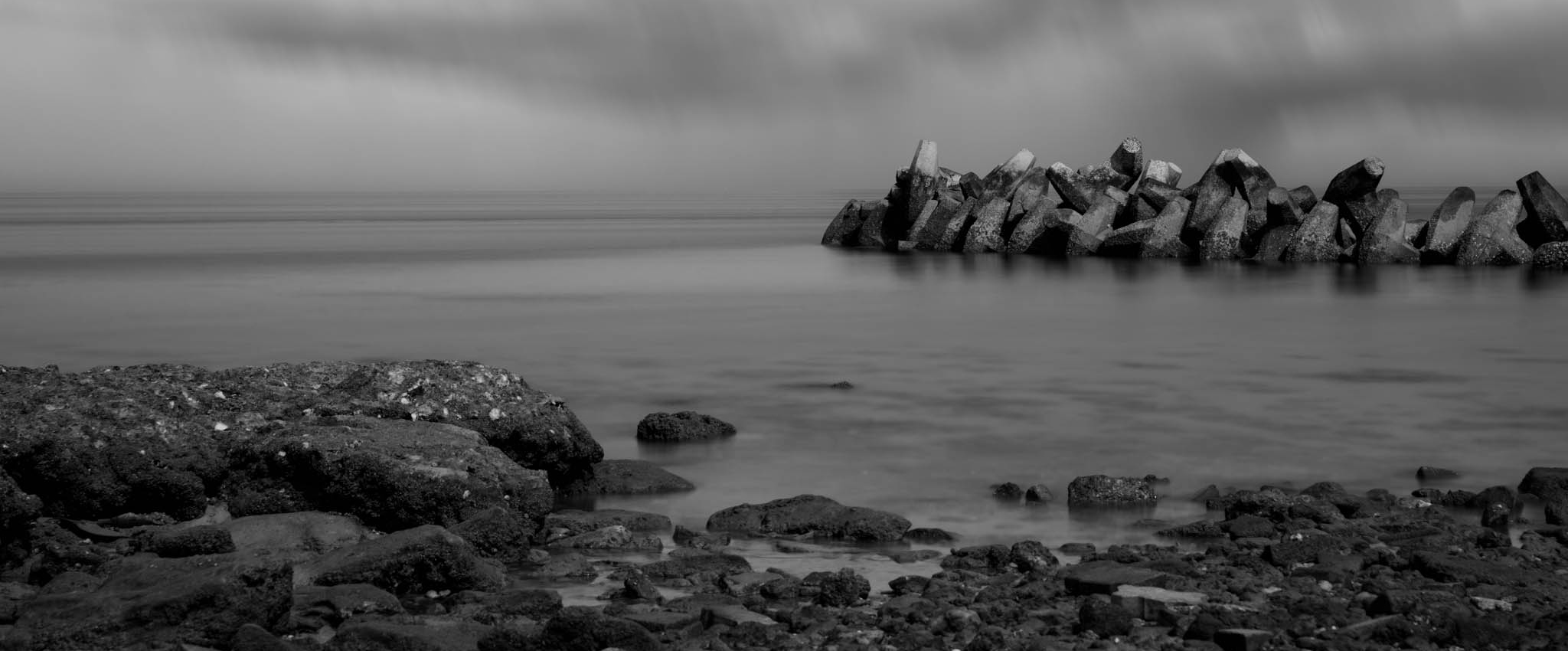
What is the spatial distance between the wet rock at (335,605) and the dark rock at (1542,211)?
92.4 ft

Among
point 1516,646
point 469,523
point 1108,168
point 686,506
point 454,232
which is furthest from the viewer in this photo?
point 454,232

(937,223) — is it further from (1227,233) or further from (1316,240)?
(1316,240)

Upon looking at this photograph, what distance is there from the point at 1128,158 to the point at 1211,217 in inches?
150

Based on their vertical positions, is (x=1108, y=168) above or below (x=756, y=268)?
above

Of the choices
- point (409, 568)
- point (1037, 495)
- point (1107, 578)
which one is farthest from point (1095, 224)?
point (409, 568)

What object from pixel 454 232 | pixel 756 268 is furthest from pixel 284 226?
pixel 756 268

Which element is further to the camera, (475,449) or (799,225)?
(799,225)

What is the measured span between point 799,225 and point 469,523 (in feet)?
215

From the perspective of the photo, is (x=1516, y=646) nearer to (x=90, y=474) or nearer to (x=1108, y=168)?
(x=90, y=474)

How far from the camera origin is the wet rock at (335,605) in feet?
19.9

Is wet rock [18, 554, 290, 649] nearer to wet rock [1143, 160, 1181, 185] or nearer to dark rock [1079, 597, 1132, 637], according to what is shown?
dark rock [1079, 597, 1132, 637]

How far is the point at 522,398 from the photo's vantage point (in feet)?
31.1

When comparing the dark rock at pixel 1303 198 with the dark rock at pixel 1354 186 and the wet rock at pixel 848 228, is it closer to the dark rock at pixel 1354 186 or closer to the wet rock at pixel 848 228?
the dark rock at pixel 1354 186

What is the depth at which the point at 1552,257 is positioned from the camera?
30.5 m
